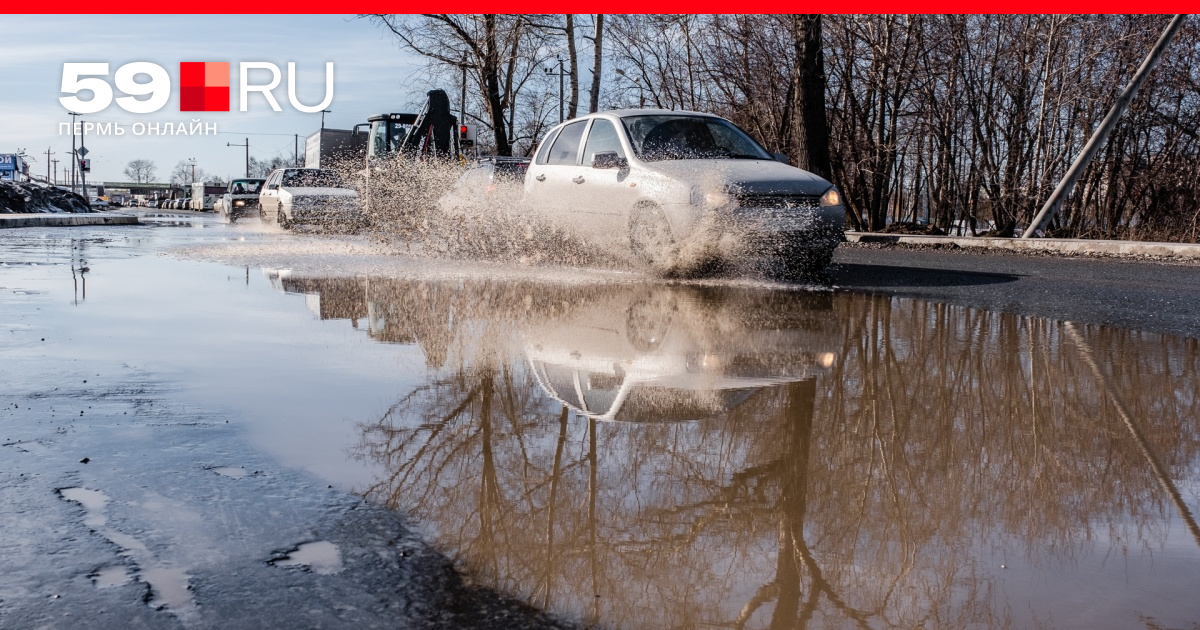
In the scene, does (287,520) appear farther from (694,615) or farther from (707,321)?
(707,321)

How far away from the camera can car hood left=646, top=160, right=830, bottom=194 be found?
9.66 meters

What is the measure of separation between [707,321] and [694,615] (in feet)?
15.5

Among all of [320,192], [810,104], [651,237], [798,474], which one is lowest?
[798,474]

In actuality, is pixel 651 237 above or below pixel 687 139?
below

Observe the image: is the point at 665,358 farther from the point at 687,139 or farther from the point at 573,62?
the point at 573,62

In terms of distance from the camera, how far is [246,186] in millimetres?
43625

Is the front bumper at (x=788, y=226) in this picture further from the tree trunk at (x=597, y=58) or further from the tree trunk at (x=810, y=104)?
the tree trunk at (x=597, y=58)

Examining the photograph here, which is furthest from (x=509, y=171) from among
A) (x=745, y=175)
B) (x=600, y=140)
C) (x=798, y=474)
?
(x=798, y=474)

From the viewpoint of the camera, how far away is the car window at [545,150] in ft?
40.5

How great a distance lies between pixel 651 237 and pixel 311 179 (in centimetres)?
1692

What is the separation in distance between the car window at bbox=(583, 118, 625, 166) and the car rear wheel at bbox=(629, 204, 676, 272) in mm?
1015

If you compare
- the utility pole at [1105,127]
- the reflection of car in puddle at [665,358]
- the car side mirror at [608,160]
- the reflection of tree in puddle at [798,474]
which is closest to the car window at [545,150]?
the car side mirror at [608,160]

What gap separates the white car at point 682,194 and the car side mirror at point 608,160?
1 centimetres

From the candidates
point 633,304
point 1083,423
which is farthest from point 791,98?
point 1083,423
